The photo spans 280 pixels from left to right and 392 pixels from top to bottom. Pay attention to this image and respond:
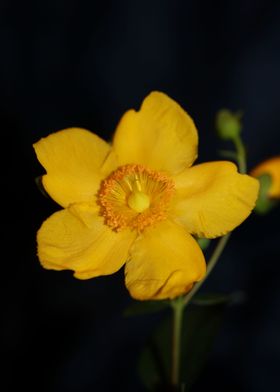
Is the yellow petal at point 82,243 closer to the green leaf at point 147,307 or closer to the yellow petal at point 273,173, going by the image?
the green leaf at point 147,307

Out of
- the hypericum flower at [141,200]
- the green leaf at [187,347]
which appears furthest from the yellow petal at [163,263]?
the green leaf at [187,347]

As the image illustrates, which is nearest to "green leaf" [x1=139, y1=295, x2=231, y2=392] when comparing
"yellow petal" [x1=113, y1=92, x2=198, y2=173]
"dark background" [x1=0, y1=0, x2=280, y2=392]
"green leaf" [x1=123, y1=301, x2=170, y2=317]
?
"green leaf" [x1=123, y1=301, x2=170, y2=317]

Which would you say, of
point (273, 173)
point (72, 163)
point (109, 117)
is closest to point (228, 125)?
point (273, 173)

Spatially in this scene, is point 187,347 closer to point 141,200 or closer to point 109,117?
point 141,200

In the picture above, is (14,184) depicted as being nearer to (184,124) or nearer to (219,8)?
(219,8)

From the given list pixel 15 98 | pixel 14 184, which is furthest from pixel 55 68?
pixel 14 184

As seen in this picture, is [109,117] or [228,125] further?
[109,117]

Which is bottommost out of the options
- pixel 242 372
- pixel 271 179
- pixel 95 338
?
pixel 242 372
